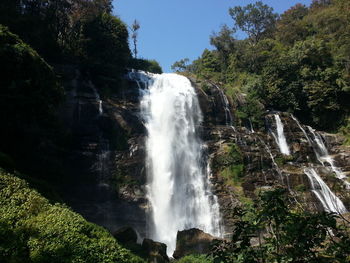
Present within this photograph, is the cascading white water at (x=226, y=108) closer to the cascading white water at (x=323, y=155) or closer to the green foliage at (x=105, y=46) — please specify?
the cascading white water at (x=323, y=155)

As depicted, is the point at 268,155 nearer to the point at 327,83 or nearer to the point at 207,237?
the point at 207,237

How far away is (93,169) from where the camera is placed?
19516mm

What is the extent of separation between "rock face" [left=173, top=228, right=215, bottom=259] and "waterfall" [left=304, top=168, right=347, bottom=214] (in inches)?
342

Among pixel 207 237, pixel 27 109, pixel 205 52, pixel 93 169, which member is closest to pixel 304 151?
pixel 207 237

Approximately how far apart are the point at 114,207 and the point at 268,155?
1074 centimetres

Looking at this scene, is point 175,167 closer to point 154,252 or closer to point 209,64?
point 154,252

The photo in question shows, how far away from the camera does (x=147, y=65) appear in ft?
124

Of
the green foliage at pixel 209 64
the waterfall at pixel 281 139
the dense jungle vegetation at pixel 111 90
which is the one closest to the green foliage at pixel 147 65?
the dense jungle vegetation at pixel 111 90

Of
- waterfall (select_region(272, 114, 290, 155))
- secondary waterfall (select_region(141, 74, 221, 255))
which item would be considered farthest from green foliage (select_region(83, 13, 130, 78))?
waterfall (select_region(272, 114, 290, 155))

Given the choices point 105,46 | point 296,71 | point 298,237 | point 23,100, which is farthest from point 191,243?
point 296,71

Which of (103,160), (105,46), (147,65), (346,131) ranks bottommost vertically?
(103,160)

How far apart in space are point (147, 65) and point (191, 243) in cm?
2672

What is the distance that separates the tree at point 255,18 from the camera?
45688mm

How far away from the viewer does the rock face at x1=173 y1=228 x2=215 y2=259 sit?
13995 mm
